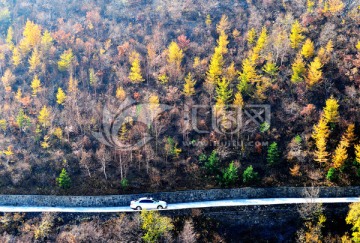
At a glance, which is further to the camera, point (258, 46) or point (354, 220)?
point (258, 46)

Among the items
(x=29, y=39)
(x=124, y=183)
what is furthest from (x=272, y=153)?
(x=29, y=39)

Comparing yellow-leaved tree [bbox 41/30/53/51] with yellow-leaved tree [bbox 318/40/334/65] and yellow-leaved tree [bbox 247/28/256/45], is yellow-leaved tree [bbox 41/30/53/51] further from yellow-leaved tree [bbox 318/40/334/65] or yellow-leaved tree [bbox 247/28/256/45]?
yellow-leaved tree [bbox 318/40/334/65]

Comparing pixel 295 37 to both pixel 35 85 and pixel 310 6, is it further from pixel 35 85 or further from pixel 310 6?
pixel 35 85

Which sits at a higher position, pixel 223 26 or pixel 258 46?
pixel 223 26

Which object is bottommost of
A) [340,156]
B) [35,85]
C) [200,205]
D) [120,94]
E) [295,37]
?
[200,205]

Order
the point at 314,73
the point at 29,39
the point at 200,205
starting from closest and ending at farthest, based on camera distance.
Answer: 1. the point at 200,205
2. the point at 314,73
3. the point at 29,39

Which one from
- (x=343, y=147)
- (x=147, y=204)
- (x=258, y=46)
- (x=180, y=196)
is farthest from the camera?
(x=258, y=46)

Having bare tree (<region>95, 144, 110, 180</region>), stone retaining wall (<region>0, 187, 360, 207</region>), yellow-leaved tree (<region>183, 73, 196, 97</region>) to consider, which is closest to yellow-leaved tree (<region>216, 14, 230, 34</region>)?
yellow-leaved tree (<region>183, 73, 196, 97</region>)
